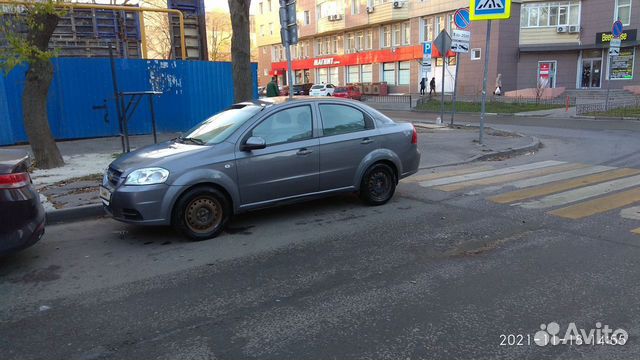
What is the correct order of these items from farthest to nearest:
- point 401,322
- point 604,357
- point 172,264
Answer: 1. point 172,264
2. point 401,322
3. point 604,357

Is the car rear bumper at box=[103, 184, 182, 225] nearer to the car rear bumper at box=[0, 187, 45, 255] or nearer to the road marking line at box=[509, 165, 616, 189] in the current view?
the car rear bumper at box=[0, 187, 45, 255]

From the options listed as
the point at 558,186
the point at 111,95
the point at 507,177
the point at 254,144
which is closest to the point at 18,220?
the point at 254,144

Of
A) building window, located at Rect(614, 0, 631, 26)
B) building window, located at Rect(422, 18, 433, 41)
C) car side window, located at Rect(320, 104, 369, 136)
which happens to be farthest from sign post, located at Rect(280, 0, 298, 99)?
building window, located at Rect(422, 18, 433, 41)

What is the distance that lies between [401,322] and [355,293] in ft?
2.06

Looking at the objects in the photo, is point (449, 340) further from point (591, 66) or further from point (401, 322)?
point (591, 66)

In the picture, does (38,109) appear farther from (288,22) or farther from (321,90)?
(321,90)

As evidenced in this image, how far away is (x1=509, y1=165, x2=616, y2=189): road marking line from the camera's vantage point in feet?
27.9

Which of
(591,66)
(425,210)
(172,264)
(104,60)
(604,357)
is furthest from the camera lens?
(591,66)

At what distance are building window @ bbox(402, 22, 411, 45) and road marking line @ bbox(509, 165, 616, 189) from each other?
39.2 metres

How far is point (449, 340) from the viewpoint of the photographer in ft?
11.4

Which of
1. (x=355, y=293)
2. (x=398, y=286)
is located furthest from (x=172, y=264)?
(x=398, y=286)

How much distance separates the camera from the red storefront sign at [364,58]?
150 feet

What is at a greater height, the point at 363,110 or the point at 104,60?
the point at 104,60

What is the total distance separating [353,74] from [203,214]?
51460 mm
